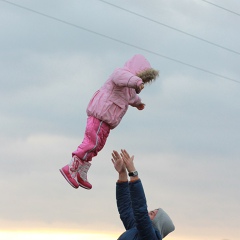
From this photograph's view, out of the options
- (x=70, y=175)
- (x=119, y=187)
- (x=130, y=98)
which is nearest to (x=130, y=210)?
(x=119, y=187)

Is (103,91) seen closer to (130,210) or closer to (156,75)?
(156,75)

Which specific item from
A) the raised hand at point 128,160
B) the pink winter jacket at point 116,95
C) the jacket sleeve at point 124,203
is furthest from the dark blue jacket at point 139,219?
the pink winter jacket at point 116,95

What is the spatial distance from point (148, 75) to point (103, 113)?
0.75 m

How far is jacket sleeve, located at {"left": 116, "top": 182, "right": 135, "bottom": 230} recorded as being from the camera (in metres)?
8.84

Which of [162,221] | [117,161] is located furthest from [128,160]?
[162,221]

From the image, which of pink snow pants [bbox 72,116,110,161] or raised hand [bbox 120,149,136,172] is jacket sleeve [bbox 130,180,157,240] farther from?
pink snow pants [bbox 72,116,110,161]

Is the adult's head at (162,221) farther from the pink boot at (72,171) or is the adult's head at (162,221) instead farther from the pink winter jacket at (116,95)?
the pink winter jacket at (116,95)

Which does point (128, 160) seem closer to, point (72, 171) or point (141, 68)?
point (72, 171)

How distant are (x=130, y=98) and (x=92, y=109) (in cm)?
61

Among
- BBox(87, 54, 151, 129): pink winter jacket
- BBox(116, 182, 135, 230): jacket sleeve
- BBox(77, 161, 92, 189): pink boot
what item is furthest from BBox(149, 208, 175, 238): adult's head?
BBox(87, 54, 151, 129): pink winter jacket

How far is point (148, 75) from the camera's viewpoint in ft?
29.0

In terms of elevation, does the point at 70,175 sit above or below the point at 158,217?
above

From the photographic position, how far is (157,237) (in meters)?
8.23

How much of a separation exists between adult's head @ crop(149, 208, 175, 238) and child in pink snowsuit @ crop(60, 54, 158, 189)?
1.04 m
